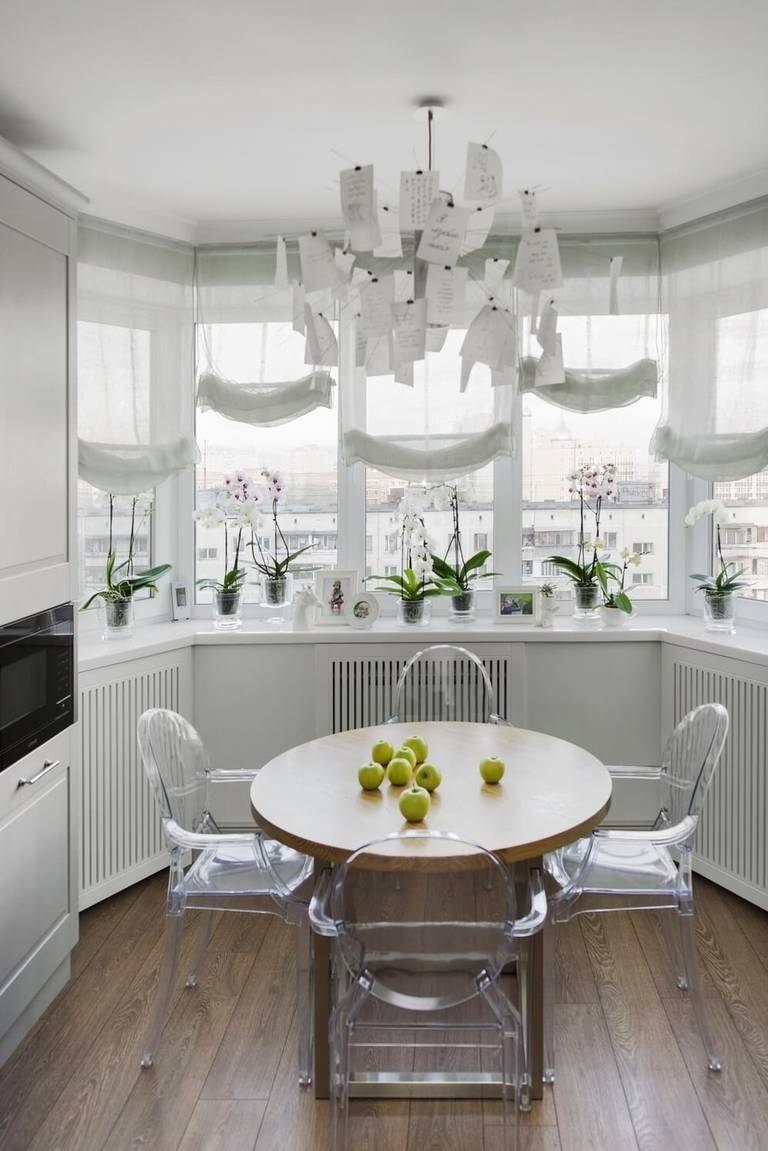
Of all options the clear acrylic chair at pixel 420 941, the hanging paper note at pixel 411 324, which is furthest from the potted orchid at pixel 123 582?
the clear acrylic chair at pixel 420 941

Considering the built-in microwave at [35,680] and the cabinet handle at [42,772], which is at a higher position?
the built-in microwave at [35,680]

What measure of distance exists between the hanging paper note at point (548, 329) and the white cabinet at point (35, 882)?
1.77 metres

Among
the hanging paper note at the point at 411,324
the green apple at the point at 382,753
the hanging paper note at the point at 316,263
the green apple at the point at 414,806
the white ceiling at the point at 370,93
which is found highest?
the white ceiling at the point at 370,93

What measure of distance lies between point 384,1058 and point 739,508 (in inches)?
96.5

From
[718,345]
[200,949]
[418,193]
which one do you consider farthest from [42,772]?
[718,345]

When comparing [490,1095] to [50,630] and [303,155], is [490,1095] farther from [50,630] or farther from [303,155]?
[303,155]

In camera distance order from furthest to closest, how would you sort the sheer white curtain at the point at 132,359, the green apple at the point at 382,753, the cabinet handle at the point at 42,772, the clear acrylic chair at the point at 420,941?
the sheer white curtain at the point at 132,359 < the green apple at the point at 382,753 < the cabinet handle at the point at 42,772 < the clear acrylic chair at the point at 420,941

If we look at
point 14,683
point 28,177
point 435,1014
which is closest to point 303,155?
point 28,177

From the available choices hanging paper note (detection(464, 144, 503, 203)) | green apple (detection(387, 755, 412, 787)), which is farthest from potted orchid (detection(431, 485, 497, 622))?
hanging paper note (detection(464, 144, 503, 203))

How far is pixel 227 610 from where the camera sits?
3.78m

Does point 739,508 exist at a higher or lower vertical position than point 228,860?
higher

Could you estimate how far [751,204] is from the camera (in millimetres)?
3389

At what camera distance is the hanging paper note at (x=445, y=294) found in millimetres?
2180

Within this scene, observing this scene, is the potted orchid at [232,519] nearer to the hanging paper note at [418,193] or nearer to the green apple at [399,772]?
the green apple at [399,772]
